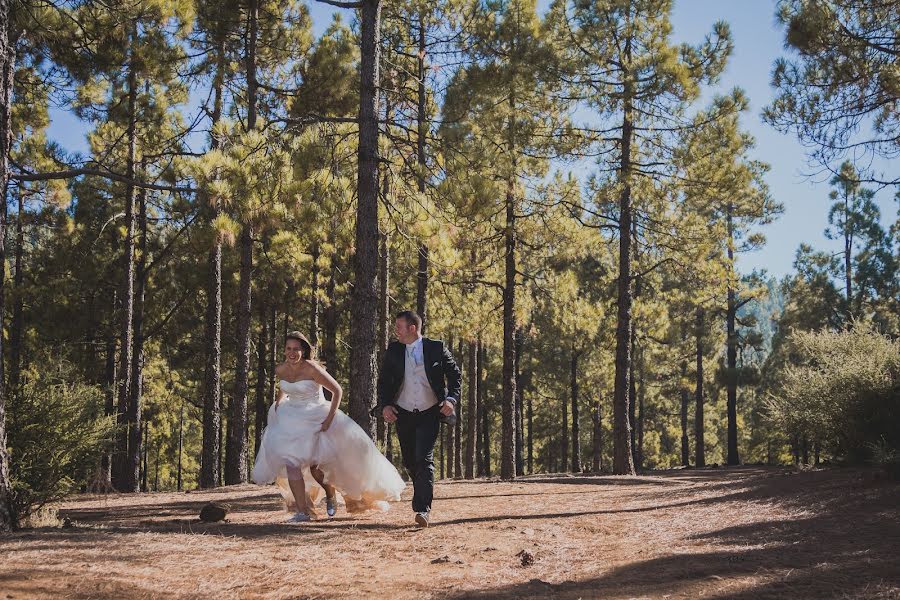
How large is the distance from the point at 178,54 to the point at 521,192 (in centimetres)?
734

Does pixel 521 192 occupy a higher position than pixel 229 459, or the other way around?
pixel 521 192

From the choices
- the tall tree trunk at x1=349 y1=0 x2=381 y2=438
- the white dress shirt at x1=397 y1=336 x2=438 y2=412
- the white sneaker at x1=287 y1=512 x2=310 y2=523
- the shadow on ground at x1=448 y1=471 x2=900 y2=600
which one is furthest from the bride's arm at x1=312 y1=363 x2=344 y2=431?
the shadow on ground at x1=448 y1=471 x2=900 y2=600

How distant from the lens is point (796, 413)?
11312 millimetres

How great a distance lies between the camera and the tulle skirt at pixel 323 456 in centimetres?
686

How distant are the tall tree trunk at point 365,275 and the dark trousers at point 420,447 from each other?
6.32 feet

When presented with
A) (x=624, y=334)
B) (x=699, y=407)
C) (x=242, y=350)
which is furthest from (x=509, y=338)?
(x=699, y=407)

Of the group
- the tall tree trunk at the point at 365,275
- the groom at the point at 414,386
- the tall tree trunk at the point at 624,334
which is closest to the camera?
the groom at the point at 414,386

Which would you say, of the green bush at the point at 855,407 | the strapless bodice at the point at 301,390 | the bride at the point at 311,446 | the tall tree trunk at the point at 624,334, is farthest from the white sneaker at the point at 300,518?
the tall tree trunk at the point at 624,334

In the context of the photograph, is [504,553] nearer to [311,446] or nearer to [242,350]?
[311,446]

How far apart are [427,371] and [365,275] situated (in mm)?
2334

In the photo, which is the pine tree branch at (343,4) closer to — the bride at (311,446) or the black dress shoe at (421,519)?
the bride at (311,446)

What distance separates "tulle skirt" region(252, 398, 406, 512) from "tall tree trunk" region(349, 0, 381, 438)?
128 centimetres

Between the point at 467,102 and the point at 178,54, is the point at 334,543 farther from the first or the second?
the point at 178,54

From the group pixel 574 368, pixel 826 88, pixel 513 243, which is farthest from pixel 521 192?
pixel 574 368
